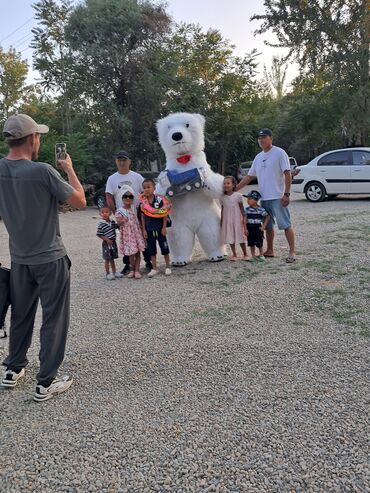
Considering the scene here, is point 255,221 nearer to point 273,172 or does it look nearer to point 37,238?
point 273,172

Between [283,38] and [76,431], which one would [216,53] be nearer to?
[283,38]

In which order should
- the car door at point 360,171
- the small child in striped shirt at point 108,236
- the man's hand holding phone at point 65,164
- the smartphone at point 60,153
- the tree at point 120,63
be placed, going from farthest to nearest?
1. the tree at point 120,63
2. the car door at point 360,171
3. the small child in striped shirt at point 108,236
4. the smartphone at point 60,153
5. the man's hand holding phone at point 65,164

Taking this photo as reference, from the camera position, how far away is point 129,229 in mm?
5887

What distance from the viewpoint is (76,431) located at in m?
2.63

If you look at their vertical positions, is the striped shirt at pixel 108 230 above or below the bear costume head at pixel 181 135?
below

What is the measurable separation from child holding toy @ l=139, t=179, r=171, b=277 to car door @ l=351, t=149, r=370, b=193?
7.94 metres

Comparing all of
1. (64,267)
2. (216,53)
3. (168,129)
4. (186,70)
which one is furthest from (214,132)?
(64,267)

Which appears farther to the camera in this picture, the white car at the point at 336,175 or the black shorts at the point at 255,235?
the white car at the point at 336,175

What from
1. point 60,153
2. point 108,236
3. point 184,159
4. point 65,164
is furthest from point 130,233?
point 65,164

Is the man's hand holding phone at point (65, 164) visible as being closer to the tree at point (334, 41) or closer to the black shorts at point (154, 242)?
the black shorts at point (154, 242)

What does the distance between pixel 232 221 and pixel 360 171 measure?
731 cm

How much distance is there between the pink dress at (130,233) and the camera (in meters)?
5.89

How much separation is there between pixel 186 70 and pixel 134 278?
18343 mm

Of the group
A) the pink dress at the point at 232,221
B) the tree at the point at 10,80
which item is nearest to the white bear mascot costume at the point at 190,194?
the pink dress at the point at 232,221
